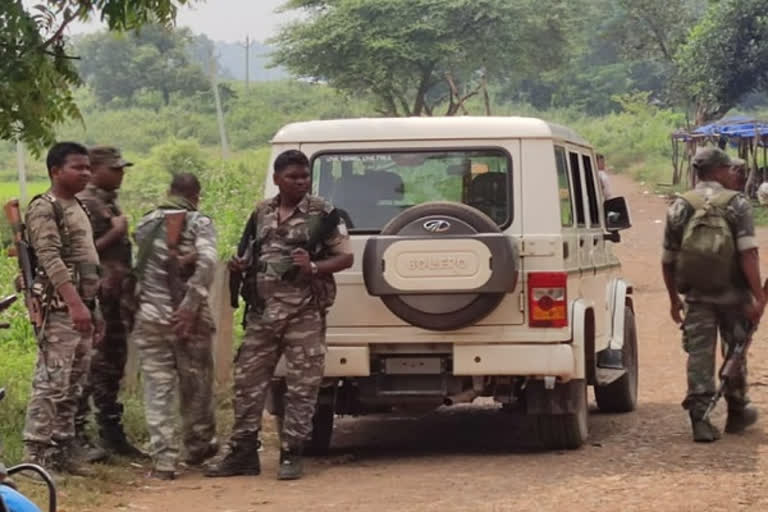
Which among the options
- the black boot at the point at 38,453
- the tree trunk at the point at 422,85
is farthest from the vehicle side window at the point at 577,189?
the tree trunk at the point at 422,85

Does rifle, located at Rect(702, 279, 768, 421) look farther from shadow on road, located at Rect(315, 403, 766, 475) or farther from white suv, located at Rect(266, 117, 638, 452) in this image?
white suv, located at Rect(266, 117, 638, 452)

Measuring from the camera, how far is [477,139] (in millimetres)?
8523

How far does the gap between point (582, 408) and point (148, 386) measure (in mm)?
2373

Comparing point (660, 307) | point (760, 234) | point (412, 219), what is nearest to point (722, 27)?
point (760, 234)

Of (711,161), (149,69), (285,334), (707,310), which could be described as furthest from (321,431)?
(149,69)

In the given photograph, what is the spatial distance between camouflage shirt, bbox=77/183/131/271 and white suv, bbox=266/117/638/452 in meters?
0.86

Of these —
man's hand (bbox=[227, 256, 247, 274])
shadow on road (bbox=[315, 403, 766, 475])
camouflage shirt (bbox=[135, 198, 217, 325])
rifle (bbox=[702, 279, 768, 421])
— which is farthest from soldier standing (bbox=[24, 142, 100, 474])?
rifle (bbox=[702, 279, 768, 421])

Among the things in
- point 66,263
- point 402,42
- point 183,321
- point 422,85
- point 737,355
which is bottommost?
point 737,355

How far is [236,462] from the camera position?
8234 millimetres

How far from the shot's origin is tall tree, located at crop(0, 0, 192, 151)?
8.40m

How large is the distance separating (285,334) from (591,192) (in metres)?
2.74

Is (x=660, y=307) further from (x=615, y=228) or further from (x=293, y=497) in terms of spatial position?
(x=293, y=497)

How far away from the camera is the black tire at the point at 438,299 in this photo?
8.16 meters

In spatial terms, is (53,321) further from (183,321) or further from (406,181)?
(406,181)
